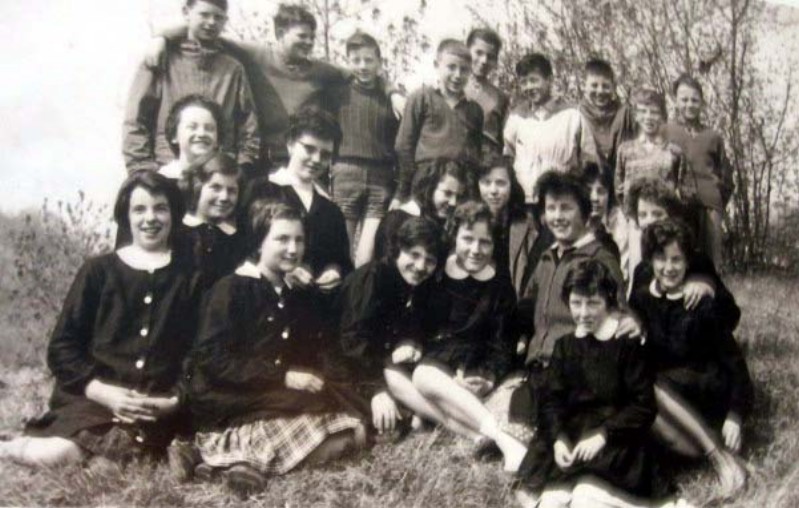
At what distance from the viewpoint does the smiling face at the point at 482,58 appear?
3168 millimetres

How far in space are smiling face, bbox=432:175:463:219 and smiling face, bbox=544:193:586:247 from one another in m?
0.30

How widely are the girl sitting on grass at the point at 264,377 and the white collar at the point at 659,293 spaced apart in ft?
3.44

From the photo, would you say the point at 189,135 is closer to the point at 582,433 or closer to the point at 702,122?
the point at 582,433

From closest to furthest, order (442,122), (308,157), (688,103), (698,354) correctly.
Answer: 1. (308,157)
2. (442,122)
3. (698,354)
4. (688,103)

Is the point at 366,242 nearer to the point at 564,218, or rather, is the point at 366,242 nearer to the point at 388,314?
the point at 388,314

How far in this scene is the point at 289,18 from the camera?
9.62 feet

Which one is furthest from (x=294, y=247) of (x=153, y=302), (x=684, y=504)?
(x=684, y=504)

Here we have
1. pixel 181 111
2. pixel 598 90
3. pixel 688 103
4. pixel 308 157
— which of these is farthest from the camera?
pixel 688 103

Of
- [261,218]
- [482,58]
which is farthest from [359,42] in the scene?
[261,218]

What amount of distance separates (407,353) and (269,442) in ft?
1.61

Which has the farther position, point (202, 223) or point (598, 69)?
point (598, 69)

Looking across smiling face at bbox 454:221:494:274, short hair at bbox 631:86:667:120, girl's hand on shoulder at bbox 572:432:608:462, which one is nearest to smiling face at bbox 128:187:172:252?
smiling face at bbox 454:221:494:274

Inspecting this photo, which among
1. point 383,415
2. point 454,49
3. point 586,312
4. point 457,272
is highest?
point 454,49

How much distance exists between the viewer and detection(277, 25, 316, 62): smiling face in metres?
2.94
